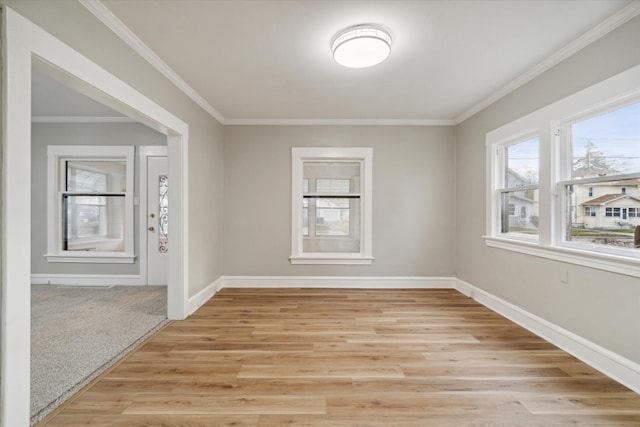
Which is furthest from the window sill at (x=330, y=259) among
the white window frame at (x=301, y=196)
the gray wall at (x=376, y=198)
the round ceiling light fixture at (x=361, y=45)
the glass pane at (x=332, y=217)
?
the round ceiling light fixture at (x=361, y=45)

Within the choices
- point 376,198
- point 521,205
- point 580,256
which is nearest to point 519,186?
point 521,205

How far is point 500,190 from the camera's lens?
3461mm

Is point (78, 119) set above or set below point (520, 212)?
above

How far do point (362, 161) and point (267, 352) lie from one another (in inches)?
118

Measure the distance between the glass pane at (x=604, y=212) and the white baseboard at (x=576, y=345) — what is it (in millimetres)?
809

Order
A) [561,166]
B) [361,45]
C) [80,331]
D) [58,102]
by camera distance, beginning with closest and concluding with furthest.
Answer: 1. [361,45]
2. [561,166]
3. [80,331]
4. [58,102]

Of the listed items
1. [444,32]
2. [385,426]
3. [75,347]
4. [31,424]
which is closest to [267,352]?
[385,426]

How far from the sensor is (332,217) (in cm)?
454

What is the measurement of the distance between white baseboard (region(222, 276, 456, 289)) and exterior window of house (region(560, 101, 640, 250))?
200 cm

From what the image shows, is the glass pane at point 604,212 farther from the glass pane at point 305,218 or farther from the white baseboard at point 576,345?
the glass pane at point 305,218

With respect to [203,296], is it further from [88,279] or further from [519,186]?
[519,186]

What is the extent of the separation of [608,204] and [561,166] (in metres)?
0.49

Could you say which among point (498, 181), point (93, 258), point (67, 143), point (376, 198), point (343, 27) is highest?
point (343, 27)

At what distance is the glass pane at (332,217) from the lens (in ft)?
14.8
